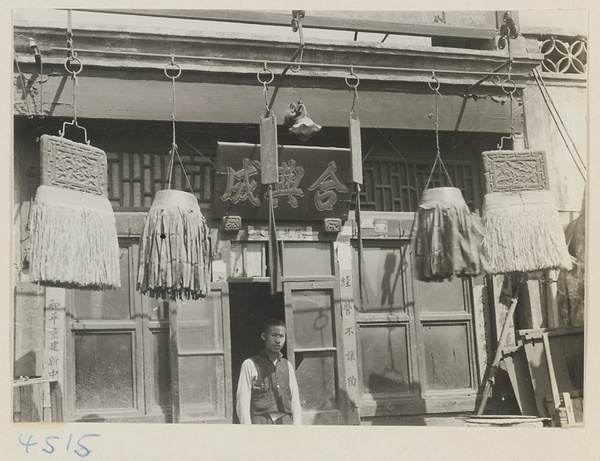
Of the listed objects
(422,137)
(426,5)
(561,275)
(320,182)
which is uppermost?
(426,5)

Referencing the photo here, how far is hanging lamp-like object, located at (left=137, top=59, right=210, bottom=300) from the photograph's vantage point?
202 inches

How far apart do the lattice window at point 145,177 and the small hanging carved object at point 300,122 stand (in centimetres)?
84

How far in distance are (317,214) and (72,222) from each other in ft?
7.72

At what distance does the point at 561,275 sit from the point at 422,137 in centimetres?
174

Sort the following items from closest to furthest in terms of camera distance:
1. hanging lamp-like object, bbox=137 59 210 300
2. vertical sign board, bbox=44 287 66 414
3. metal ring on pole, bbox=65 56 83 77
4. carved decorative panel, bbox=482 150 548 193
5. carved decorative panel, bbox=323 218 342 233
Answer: hanging lamp-like object, bbox=137 59 210 300 < metal ring on pole, bbox=65 56 83 77 < carved decorative panel, bbox=482 150 548 193 < vertical sign board, bbox=44 287 66 414 < carved decorative panel, bbox=323 218 342 233

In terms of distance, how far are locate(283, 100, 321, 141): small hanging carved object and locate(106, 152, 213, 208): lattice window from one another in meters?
0.84

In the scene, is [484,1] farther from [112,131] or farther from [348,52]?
[112,131]

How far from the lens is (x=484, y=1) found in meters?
5.17

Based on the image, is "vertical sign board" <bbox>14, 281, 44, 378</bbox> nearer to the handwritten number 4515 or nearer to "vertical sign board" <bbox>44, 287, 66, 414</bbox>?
"vertical sign board" <bbox>44, 287, 66, 414</bbox>

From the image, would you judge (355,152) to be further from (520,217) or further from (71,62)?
(71,62)

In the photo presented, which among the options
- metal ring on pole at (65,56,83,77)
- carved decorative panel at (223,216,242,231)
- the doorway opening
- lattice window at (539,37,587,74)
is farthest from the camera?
the doorway opening

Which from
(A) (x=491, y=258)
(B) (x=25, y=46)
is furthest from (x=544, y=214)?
(B) (x=25, y=46)

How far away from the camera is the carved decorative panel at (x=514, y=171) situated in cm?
566

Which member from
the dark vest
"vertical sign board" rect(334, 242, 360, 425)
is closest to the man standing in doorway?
the dark vest
